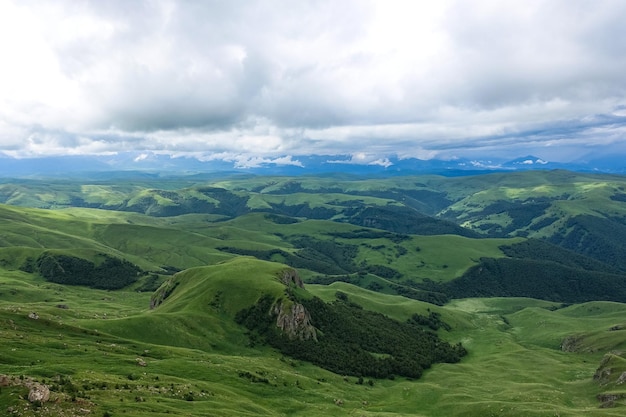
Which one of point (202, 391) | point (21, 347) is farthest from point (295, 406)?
point (21, 347)

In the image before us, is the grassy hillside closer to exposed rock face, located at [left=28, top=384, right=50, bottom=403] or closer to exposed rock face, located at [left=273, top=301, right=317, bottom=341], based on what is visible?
exposed rock face, located at [left=28, top=384, right=50, bottom=403]

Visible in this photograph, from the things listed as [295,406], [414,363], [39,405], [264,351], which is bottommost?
[414,363]

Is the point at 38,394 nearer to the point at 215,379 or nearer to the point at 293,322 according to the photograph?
the point at 215,379

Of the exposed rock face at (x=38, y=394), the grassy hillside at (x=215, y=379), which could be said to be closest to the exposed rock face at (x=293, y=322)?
the grassy hillside at (x=215, y=379)

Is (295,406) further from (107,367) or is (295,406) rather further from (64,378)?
(64,378)

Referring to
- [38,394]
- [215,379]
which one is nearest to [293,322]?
[215,379]

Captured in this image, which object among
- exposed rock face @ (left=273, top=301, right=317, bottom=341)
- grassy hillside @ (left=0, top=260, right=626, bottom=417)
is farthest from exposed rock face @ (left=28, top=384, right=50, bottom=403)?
exposed rock face @ (left=273, top=301, right=317, bottom=341)
